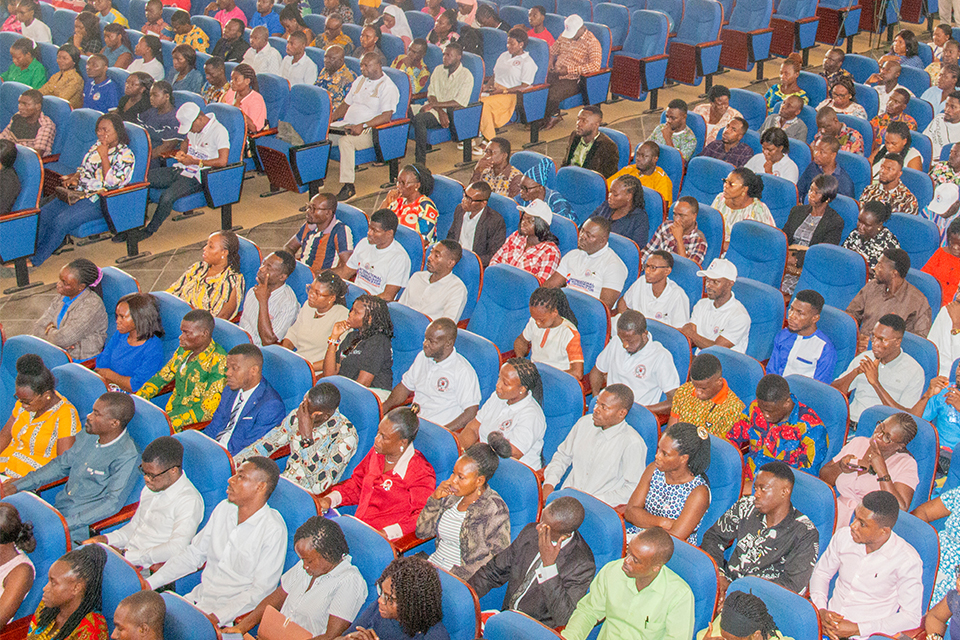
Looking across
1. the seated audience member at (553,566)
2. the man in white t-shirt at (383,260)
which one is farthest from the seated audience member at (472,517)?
the man in white t-shirt at (383,260)

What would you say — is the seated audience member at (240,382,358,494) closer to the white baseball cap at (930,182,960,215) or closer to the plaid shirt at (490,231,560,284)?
the plaid shirt at (490,231,560,284)

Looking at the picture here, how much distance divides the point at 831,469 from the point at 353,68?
5.88 metres

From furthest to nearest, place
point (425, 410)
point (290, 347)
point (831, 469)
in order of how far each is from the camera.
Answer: point (290, 347) < point (425, 410) < point (831, 469)

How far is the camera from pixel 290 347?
5250mm

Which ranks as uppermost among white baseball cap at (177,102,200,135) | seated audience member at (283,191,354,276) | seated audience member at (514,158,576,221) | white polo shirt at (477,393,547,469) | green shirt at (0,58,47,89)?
white polo shirt at (477,393,547,469)

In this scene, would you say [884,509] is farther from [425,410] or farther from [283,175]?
[283,175]

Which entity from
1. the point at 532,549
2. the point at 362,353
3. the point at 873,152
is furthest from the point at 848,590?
the point at 873,152

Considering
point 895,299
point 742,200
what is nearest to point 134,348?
point 742,200

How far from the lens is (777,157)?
263 inches

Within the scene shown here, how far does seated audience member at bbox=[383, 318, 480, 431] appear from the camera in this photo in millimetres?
4543

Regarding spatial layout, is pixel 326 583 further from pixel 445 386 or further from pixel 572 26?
pixel 572 26

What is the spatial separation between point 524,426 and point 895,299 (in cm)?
206

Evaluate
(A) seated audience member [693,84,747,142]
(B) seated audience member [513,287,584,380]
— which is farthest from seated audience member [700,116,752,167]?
(B) seated audience member [513,287,584,380]

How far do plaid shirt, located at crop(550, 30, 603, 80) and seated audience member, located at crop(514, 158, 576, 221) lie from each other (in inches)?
110
